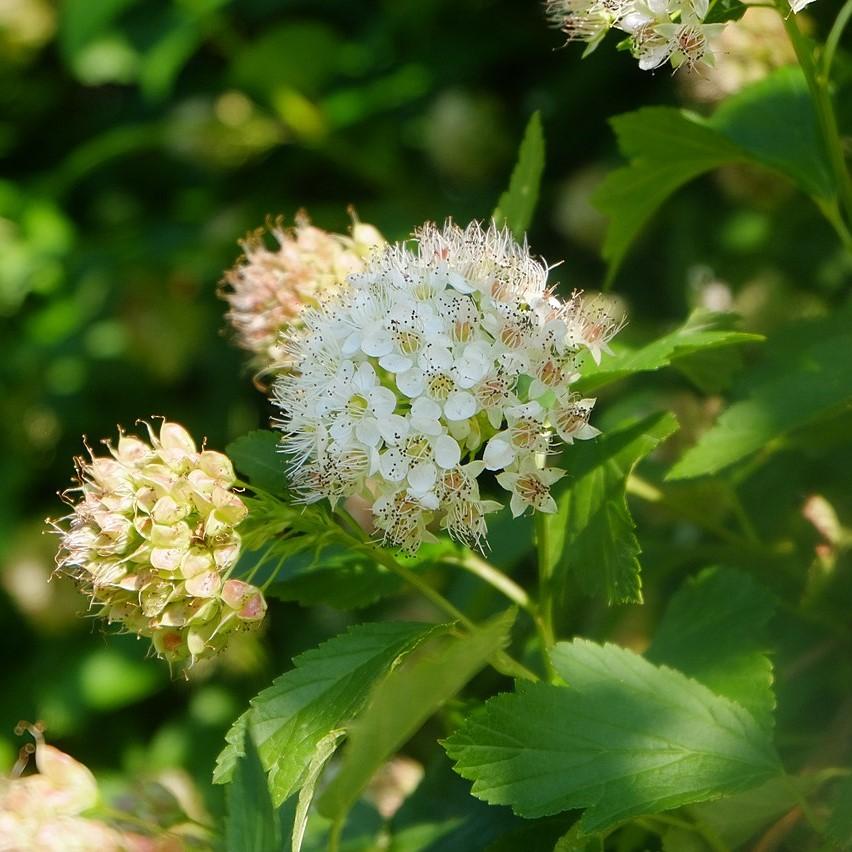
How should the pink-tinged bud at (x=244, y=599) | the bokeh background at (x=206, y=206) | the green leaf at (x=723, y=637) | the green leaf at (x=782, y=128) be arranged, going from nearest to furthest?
the pink-tinged bud at (x=244, y=599) < the green leaf at (x=723, y=637) < the green leaf at (x=782, y=128) < the bokeh background at (x=206, y=206)

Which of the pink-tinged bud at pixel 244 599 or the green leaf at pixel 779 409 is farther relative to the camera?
the green leaf at pixel 779 409

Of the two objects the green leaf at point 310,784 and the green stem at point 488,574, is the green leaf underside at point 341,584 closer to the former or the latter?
the green stem at point 488,574

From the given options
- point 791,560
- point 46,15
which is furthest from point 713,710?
point 46,15

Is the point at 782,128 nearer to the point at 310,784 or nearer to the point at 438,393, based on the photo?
the point at 438,393

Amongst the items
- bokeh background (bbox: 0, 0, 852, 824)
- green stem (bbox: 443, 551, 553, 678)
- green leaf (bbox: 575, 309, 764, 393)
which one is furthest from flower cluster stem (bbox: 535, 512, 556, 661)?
bokeh background (bbox: 0, 0, 852, 824)

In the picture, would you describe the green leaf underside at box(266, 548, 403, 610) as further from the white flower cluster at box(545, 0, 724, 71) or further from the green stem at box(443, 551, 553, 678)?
the white flower cluster at box(545, 0, 724, 71)

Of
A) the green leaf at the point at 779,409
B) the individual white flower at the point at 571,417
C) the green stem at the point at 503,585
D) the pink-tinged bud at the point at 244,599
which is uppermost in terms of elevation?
the individual white flower at the point at 571,417

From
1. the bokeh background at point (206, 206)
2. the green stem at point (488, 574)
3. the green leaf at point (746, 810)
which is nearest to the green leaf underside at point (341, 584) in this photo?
the green stem at point (488, 574)
